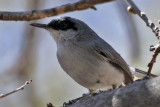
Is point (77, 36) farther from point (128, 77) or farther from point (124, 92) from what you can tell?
point (124, 92)

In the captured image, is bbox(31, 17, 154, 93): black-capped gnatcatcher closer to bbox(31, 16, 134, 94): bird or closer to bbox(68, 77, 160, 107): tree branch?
bbox(31, 16, 134, 94): bird

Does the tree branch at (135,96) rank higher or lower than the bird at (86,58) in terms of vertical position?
lower

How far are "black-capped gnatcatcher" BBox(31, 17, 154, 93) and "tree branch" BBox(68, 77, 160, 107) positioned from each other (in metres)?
1.20

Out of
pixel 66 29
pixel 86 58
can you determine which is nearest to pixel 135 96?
pixel 86 58

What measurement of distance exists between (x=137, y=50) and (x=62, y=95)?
1571 millimetres

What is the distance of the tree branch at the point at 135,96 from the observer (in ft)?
6.86

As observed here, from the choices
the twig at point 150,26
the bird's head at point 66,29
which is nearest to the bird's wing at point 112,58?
the bird's head at point 66,29

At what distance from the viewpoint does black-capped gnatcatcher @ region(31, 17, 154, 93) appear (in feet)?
11.7

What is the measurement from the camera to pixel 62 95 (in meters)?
5.46

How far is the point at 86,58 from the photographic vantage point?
359 centimetres

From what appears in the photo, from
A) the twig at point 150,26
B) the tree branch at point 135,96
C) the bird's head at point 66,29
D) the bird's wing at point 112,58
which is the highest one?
the bird's head at point 66,29

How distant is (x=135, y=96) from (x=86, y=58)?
147 cm

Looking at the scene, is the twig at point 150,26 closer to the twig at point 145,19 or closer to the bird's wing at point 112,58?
the twig at point 145,19

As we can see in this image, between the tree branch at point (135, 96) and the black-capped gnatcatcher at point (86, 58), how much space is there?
1.20m
